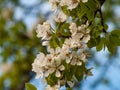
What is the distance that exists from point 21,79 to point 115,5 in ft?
5.22

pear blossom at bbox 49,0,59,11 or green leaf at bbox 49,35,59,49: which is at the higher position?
pear blossom at bbox 49,0,59,11

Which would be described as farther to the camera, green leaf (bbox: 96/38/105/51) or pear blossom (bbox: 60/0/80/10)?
green leaf (bbox: 96/38/105/51)

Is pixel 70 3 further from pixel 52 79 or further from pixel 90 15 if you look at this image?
pixel 52 79

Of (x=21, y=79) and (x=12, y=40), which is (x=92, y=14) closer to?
(x=12, y=40)

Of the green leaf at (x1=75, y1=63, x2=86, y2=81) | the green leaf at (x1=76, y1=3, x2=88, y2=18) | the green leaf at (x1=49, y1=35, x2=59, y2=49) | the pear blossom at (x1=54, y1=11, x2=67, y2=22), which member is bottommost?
Answer: the green leaf at (x1=75, y1=63, x2=86, y2=81)

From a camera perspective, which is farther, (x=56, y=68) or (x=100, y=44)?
(x=100, y=44)

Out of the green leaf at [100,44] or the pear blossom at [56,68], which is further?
the green leaf at [100,44]

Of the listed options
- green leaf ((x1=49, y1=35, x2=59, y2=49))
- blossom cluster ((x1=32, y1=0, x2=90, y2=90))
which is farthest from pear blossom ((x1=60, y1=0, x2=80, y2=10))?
green leaf ((x1=49, y1=35, x2=59, y2=49))

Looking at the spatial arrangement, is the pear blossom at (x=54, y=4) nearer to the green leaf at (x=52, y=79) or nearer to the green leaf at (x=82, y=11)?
the green leaf at (x=82, y=11)

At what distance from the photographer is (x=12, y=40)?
4031mm

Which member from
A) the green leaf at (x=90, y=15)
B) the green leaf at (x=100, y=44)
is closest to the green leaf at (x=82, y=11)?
the green leaf at (x=90, y=15)

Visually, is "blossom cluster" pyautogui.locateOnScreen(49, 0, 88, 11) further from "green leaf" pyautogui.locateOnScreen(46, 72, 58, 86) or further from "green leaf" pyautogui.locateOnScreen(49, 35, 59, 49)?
"green leaf" pyautogui.locateOnScreen(46, 72, 58, 86)

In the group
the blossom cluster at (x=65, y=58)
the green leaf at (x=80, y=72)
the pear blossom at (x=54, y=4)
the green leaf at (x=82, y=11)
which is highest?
the pear blossom at (x=54, y=4)

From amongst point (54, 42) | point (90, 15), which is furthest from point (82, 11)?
point (54, 42)
